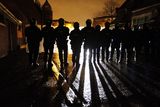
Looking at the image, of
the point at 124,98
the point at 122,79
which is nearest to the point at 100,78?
the point at 122,79

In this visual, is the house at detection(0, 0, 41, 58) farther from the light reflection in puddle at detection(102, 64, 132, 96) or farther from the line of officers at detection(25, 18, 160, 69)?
the light reflection in puddle at detection(102, 64, 132, 96)

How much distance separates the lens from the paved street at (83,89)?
7.15 m

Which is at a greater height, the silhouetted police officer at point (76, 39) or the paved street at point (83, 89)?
the silhouetted police officer at point (76, 39)

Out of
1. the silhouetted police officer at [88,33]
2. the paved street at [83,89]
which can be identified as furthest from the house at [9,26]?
the paved street at [83,89]

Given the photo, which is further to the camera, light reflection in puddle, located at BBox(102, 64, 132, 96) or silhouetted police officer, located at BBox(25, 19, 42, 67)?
silhouetted police officer, located at BBox(25, 19, 42, 67)

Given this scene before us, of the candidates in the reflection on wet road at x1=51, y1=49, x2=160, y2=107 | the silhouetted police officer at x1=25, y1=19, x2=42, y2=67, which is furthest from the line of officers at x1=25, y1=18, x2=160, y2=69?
the reflection on wet road at x1=51, y1=49, x2=160, y2=107

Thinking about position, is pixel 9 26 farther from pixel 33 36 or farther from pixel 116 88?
pixel 116 88

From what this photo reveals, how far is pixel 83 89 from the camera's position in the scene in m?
8.79

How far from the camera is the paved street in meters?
7.15

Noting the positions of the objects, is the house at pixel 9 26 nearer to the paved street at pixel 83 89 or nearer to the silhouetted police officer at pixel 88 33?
the silhouetted police officer at pixel 88 33

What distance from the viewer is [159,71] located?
13.0 m

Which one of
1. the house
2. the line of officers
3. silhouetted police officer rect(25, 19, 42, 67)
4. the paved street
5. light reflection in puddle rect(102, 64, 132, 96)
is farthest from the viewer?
the house

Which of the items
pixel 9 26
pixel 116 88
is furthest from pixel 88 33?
pixel 9 26

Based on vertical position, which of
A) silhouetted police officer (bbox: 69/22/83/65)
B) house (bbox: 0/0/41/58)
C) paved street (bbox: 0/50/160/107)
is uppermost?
house (bbox: 0/0/41/58)
